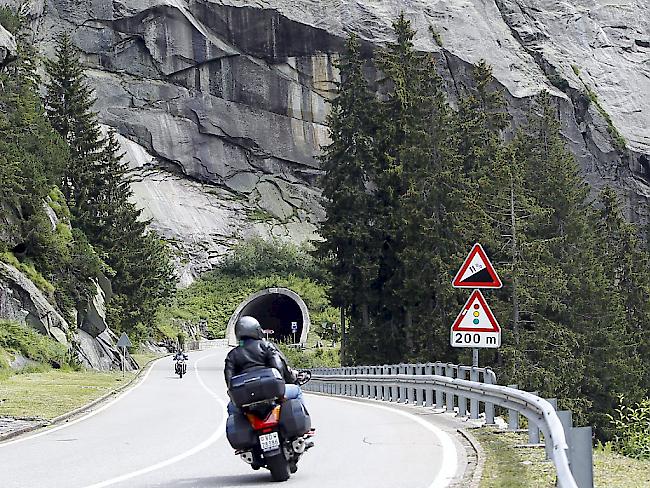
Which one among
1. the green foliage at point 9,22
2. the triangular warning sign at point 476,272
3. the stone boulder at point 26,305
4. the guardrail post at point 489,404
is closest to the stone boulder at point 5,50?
the stone boulder at point 26,305

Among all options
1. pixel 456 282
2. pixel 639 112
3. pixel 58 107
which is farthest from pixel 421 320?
pixel 639 112

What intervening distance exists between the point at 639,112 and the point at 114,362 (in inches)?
2427

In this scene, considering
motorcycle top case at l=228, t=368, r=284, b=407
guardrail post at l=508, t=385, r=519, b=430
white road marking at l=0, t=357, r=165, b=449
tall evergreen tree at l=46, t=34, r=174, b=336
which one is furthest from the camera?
tall evergreen tree at l=46, t=34, r=174, b=336

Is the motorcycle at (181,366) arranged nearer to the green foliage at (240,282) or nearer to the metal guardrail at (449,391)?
the metal guardrail at (449,391)

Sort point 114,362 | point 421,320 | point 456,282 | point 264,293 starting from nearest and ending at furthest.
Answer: point 456,282, point 421,320, point 114,362, point 264,293

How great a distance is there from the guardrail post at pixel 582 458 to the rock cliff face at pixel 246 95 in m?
76.9

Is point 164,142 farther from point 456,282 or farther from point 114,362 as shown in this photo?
point 456,282

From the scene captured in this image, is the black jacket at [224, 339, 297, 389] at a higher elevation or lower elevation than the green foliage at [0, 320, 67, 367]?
higher

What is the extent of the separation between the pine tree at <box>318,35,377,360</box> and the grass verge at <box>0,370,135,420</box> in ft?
32.5

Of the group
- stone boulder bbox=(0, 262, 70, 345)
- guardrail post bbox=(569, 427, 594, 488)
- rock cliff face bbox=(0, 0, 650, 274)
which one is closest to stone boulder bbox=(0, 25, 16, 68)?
stone boulder bbox=(0, 262, 70, 345)

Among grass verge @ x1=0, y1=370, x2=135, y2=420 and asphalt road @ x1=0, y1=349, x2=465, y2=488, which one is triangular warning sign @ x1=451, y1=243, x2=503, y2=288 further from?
grass verge @ x1=0, y1=370, x2=135, y2=420

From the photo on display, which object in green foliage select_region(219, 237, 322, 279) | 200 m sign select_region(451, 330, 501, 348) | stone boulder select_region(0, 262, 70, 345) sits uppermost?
200 m sign select_region(451, 330, 501, 348)

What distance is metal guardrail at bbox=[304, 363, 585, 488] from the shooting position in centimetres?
709

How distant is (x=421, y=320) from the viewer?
109 feet
